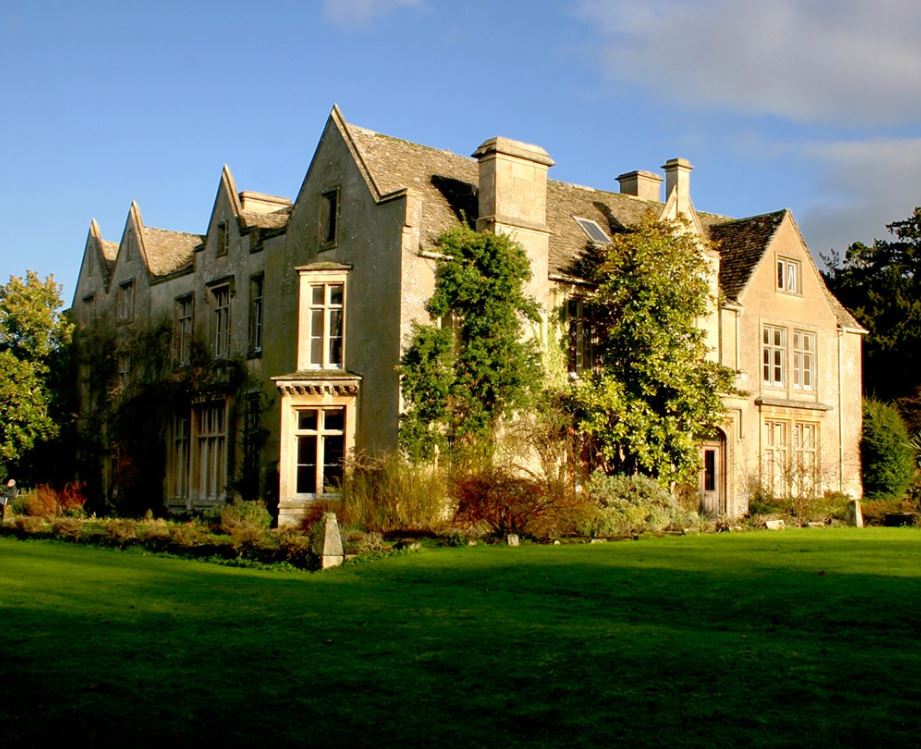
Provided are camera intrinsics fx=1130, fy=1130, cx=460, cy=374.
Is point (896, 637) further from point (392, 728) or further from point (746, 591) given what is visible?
point (392, 728)

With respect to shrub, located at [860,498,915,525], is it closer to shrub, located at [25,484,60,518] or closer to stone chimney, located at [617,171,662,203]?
stone chimney, located at [617,171,662,203]

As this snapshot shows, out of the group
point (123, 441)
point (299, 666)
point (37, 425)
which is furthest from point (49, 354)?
point (299, 666)

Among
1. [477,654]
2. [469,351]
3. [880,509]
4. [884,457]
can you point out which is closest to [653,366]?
[469,351]

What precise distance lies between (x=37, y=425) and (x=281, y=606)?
27.3 meters

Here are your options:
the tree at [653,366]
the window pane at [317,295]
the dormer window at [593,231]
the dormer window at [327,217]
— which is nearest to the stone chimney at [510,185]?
the tree at [653,366]

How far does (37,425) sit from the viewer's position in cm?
3775

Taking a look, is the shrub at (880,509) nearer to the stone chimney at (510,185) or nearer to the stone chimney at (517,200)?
the stone chimney at (517,200)

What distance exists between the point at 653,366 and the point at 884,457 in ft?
41.6

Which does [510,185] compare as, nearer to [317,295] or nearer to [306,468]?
[317,295]

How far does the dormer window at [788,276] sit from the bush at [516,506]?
14.9 meters

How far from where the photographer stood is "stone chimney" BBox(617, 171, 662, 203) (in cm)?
3778

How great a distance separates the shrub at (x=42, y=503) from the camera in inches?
1257

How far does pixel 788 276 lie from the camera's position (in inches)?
1405

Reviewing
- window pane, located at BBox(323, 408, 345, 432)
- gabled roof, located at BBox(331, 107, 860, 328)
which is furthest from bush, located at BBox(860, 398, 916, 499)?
window pane, located at BBox(323, 408, 345, 432)
